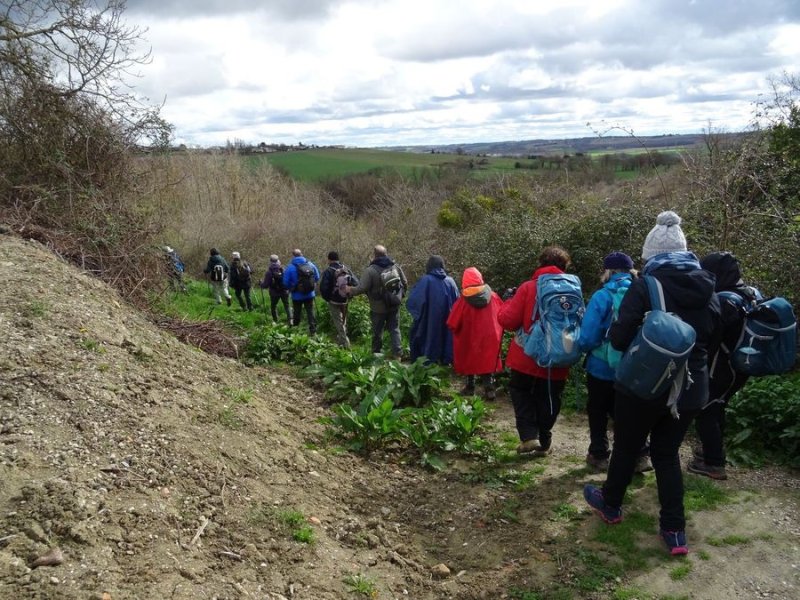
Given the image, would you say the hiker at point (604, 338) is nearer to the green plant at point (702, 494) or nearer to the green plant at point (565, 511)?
the green plant at point (702, 494)

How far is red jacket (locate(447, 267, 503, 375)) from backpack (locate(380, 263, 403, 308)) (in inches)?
77.1

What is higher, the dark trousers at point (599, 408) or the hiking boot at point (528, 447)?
the dark trousers at point (599, 408)

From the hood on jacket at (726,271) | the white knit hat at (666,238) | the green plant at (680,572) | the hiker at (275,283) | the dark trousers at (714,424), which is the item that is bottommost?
the green plant at (680,572)

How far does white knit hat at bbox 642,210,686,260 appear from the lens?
12.7 ft

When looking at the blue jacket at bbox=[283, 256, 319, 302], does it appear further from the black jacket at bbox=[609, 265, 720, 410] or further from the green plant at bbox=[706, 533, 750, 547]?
the green plant at bbox=[706, 533, 750, 547]

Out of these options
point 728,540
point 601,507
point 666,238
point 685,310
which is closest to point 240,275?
point 601,507

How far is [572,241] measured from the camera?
1119 cm

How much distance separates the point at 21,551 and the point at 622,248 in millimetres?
9806

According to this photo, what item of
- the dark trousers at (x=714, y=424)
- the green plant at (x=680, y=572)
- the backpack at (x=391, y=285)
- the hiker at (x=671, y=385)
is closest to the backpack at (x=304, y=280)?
the backpack at (x=391, y=285)

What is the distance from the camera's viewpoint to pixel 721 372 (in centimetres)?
479

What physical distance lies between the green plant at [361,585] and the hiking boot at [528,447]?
2400 mm

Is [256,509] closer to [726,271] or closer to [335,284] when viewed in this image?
[726,271]

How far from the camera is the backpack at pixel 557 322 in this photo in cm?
488

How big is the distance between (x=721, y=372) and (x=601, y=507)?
153 centimetres
